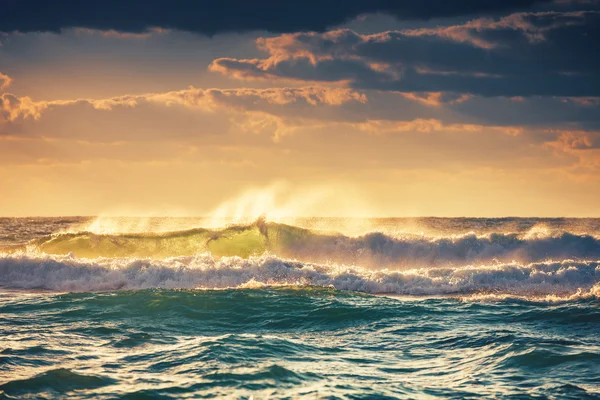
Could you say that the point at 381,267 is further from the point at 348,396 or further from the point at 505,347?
the point at 348,396

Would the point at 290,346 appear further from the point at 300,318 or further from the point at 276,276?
the point at 276,276

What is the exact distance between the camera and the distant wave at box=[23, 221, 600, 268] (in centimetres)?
3403

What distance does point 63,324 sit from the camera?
697 inches

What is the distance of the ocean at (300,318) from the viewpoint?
11789mm

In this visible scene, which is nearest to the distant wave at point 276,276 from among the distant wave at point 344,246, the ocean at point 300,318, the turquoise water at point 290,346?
the ocean at point 300,318

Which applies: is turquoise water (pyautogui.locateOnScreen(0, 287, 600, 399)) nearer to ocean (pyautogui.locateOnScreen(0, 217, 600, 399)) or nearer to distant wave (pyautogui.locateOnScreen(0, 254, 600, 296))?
ocean (pyautogui.locateOnScreen(0, 217, 600, 399))

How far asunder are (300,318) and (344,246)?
55.5 feet

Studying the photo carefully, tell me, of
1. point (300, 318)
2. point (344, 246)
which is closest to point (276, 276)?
point (300, 318)

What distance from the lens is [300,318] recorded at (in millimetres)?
19125

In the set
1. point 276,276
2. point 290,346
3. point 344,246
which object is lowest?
point 290,346

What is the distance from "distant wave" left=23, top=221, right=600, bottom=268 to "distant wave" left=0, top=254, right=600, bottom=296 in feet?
21.0

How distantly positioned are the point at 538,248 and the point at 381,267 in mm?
9173

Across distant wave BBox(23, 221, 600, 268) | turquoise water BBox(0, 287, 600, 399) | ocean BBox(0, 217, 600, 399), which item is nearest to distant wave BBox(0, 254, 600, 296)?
ocean BBox(0, 217, 600, 399)

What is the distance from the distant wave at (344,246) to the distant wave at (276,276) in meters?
6.40
